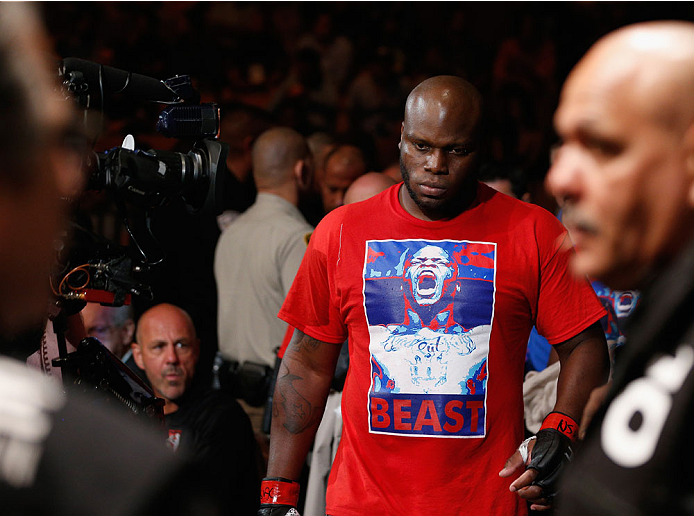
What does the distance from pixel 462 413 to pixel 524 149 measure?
5.27m

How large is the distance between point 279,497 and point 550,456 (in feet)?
2.50

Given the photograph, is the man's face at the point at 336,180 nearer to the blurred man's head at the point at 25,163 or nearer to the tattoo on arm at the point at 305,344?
the tattoo on arm at the point at 305,344

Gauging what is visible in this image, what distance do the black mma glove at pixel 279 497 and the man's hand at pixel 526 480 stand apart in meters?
0.60

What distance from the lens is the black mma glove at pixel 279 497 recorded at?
7.86 feet

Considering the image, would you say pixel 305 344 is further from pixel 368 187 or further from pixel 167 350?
pixel 167 350

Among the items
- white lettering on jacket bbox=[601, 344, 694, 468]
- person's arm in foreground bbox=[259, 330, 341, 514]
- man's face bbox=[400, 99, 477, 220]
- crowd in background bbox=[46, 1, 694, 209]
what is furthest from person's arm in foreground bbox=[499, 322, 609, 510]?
crowd in background bbox=[46, 1, 694, 209]

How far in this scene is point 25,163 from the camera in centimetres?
81

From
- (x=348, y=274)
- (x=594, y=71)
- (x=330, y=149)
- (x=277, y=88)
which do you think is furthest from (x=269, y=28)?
(x=594, y=71)

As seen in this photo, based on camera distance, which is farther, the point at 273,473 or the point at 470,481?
the point at 273,473

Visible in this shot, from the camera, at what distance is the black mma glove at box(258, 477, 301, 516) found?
239 cm

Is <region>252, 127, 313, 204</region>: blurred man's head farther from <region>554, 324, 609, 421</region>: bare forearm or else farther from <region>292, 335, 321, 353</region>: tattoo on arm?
<region>554, 324, 609, 421</region>: bare forearm

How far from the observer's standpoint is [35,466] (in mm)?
790

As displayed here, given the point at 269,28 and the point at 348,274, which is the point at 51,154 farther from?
the point at 269,28

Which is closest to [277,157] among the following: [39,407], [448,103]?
[448,103]
